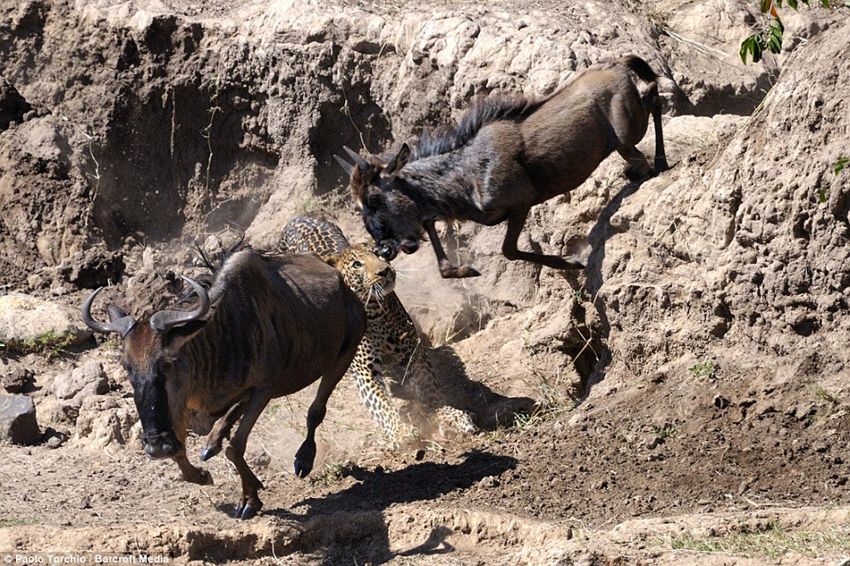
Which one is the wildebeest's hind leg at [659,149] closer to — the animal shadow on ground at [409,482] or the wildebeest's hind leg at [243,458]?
the animal shadow on ground at [409,482]

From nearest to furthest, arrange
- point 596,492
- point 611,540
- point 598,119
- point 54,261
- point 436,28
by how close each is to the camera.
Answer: point 611,540 → point 596,492 → point 598,119 → point 436,28 → point 54,261

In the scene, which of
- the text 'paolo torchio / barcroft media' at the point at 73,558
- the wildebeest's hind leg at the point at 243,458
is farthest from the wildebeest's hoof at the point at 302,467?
the text 'paolo torchio / barcroft media' at the point at 73,558

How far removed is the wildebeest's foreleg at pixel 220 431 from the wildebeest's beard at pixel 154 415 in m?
0.52

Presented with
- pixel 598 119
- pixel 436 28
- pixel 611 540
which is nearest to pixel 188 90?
pixel 436 28

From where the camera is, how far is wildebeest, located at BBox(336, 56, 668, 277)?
398 inches

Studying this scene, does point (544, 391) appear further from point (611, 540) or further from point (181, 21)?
point (181, 21)

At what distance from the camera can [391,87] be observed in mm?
13039

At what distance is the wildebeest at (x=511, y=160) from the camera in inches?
398

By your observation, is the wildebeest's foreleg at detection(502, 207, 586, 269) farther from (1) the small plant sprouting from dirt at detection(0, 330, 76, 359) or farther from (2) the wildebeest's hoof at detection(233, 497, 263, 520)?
(1) the small plant sprouting from dirt at detection(0, 330, 76, 359)

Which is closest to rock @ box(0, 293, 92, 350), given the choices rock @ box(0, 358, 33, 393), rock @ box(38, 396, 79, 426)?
rock @ box(0, 358, 33, 393)

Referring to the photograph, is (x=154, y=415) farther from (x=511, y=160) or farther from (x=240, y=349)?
(x=511, y=160)

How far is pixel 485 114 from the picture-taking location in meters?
10.3

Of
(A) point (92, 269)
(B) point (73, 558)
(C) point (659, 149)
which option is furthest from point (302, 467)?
(A) point (92, 269)

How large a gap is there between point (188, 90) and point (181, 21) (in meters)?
0.73
